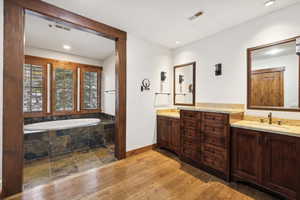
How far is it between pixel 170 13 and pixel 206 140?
2.13 meters

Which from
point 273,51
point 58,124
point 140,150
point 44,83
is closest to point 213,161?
point 140,150

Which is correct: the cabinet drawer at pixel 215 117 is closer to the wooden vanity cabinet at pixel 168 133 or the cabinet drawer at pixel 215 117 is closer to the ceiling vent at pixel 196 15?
the wooden vanity cabinet at pixel 168 133

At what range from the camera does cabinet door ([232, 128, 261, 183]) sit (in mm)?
1751

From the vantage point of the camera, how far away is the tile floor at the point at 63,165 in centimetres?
201

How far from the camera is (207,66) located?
114 inches

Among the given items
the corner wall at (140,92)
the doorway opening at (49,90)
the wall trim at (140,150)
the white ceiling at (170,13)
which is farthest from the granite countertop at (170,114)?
the white ceiling at (170,13)

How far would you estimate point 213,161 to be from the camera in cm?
214

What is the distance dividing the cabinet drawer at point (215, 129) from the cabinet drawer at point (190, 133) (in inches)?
5.6

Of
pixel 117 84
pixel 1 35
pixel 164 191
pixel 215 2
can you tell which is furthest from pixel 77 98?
pixel 215 2

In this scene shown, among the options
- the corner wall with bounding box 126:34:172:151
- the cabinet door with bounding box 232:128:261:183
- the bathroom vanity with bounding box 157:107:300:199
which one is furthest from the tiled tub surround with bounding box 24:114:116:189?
the cabinet door with bounding box 232:128:261:183

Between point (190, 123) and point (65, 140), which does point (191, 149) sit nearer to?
point (190, 123)

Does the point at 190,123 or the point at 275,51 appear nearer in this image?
the point at 275,51

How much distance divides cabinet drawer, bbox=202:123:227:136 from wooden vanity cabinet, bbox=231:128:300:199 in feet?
0.44

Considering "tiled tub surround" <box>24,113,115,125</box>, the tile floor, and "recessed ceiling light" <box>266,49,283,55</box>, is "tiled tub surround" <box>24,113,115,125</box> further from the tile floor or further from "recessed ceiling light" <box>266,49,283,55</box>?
"recessed ceiling light" <box>266,49,283,55</box>
